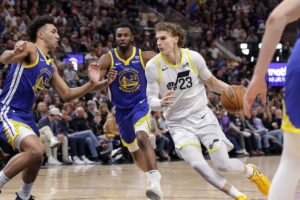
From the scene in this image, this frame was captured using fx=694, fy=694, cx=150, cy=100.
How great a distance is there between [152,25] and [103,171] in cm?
1069

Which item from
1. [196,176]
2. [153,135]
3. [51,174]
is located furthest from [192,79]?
[153,135]

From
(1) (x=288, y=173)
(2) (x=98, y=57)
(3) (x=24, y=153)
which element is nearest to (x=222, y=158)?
(3) (x=24, y=153)

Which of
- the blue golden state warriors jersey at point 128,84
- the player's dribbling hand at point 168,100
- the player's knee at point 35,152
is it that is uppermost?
the player's dribbling hand at point 168,100

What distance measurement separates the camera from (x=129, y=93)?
8.41m

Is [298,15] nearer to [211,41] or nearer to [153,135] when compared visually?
[153,135]

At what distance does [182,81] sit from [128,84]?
5.20ft

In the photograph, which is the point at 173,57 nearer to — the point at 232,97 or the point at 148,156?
the point at 232,97

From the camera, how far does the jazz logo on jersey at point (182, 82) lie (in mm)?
6965

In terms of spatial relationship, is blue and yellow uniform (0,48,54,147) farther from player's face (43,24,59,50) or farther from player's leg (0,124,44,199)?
player's face (43,24,59,50)

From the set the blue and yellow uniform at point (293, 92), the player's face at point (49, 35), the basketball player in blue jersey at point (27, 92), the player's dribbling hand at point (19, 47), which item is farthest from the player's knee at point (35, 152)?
the blue and yellow uniform at point (293, 92)

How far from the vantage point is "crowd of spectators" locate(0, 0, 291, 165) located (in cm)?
1448

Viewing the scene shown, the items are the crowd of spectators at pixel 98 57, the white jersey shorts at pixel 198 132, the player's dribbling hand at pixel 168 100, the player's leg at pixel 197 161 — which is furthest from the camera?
the crowd of spectators at pixel 98 57

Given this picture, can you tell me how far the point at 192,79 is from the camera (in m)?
7.00

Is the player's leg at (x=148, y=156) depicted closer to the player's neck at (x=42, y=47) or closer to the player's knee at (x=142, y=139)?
the player's knee at (x=142, y=139)
